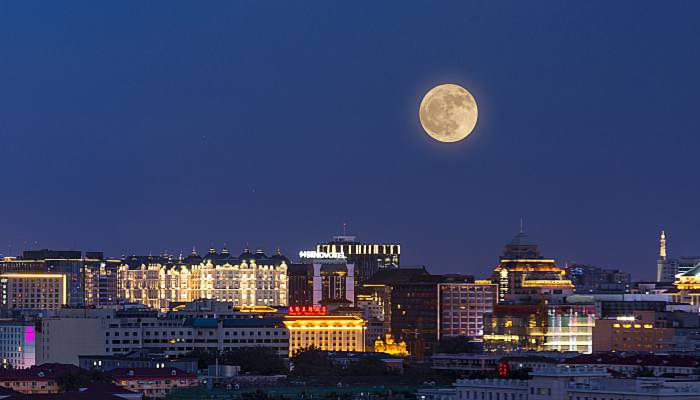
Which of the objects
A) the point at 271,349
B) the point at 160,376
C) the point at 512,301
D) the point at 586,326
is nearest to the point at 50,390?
the point at 160,376

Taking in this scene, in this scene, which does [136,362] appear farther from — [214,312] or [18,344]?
[214,312]

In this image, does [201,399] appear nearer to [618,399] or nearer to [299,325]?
[618,399]

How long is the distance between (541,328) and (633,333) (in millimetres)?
7314

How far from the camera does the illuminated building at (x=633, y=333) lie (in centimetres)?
16300

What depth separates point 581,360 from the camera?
125 m

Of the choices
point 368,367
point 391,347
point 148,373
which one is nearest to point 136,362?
point 148,373

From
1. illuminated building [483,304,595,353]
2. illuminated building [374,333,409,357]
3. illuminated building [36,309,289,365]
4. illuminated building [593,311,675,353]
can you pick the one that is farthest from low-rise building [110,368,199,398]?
illuminated building [374,333,409,357]

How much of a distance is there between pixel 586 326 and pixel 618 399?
93.9 meters

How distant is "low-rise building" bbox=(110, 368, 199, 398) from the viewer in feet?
406

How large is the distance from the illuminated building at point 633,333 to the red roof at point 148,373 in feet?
141

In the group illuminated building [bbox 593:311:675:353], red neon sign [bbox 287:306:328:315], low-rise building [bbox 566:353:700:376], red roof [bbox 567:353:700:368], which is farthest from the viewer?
red neon sign [bbox 287:306:328:315]

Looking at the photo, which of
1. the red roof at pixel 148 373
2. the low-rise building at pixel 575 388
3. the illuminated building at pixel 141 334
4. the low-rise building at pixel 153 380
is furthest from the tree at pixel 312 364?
the low-rise building at pixel 575 388

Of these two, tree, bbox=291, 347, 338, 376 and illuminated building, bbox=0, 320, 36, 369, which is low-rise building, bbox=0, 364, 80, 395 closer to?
tree, bbox=291, 347, 338, 376

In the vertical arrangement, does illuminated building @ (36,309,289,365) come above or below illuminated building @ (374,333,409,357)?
above
